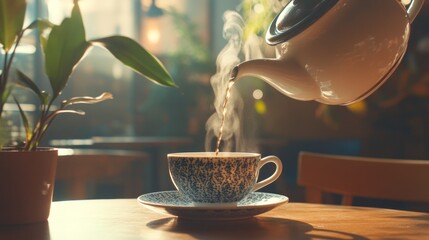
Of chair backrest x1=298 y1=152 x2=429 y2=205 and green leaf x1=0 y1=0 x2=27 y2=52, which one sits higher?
green leaf x1=0 y1=0 x2=27 y2=52

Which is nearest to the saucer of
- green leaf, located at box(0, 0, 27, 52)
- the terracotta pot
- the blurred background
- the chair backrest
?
the terracotta pot

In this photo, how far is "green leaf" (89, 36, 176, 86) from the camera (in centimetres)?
71

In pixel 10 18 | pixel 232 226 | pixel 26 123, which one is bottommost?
pixel 232 226

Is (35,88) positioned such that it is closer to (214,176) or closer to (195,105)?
(214,176)

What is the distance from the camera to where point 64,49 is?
0.72m

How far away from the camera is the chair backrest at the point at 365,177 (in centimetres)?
112

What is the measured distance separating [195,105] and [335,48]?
3.48 m

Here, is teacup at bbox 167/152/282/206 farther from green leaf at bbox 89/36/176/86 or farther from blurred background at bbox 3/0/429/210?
blurred background at bbox 3/0/429/210

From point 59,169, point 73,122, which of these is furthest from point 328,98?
point 73,122

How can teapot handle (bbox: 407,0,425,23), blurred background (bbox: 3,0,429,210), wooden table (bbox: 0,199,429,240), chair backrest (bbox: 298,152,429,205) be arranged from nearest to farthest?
wooden table (bbox: 0,199,429,240)
teapot handle (bbox: 407,0,425,23)
chair backrest (bbox: 298,152,429,205)
blurred background (bbox: 3,0,429,210)

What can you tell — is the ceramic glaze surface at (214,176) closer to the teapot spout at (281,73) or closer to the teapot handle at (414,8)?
the teapot spout at (281,73)

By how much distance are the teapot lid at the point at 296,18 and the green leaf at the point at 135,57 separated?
13cm

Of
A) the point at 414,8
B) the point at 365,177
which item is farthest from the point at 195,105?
the point at 414,8

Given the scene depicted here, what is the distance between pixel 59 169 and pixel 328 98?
73 centimetres
